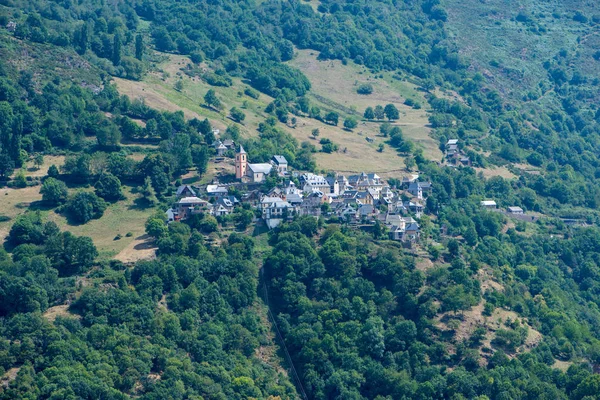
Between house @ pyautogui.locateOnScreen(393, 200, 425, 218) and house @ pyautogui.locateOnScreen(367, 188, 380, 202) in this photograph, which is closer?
house @ pyautogui.locateOnScreen(393, 200, 425, 218)

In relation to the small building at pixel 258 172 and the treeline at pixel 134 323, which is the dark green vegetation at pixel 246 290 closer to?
the treeline at pixel 134 323

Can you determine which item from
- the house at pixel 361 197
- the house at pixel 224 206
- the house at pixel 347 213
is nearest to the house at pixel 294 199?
the house at pixel 347 213

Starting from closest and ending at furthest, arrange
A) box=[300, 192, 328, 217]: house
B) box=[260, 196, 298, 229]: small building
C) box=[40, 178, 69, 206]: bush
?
1. box=[40, 178, 69, 206]: bush
2. box=[260, 196, 298, 229]: small building
3. box=[300, 192, 328, 217]: house

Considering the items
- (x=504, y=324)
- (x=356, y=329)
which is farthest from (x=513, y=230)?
(x=356, y=329)

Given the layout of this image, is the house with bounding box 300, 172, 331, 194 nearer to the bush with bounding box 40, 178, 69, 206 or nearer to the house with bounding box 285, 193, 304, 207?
the house with bounding box 285, 193, 304, 207

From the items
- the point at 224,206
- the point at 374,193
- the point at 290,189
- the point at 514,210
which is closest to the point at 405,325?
the point at 290,189

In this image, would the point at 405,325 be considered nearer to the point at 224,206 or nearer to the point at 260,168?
the point at 224,206

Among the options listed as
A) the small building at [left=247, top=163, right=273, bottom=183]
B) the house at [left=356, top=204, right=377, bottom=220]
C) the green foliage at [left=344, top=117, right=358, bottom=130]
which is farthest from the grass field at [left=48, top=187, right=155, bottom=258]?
the green foliage at [left=344, top=117, right=358, bottom=130]

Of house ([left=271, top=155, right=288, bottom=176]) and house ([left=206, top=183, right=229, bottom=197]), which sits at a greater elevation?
house ([left=206, top=183, right=229, bottom=197])
